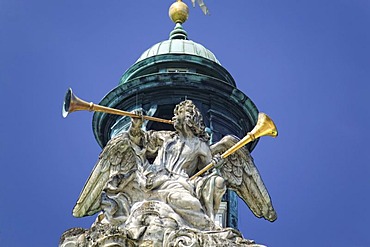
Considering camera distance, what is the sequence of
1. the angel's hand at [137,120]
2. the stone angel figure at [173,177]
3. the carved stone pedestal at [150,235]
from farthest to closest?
the angel's hand at [137,120], the stone angel figure at [173,177], the carved stone pedestal at [150,235]

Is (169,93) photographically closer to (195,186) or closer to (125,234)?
(195,186)

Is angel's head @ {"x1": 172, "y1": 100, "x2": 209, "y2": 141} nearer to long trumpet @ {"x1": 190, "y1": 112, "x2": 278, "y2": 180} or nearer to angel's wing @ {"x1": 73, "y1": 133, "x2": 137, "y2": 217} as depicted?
long trumpet @ {"x1": 190, "y1": 112, "x2": 278, "y2": 180}

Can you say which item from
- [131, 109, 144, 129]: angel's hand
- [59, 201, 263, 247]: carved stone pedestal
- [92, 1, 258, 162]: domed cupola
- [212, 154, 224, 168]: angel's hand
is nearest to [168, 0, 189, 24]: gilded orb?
[92, 1, 258, 162]: domed cupola

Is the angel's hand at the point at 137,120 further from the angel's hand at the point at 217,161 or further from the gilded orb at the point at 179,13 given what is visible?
the gilded orb at the point at 179,13

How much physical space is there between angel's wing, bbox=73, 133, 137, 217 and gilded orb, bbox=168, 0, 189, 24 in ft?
27.1

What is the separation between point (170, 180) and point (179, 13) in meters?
9.73

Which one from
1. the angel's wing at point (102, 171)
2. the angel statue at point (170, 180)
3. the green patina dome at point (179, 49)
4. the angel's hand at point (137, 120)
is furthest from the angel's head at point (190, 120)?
the green patina dome at point (179, 49)

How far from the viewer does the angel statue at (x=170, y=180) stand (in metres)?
27.8

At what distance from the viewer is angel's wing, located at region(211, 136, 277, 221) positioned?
30219 mm

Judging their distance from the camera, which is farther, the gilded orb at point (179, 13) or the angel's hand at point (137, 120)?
the gilded orb at point (179, 13)

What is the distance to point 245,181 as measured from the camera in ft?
99.8

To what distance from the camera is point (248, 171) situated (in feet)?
99.8

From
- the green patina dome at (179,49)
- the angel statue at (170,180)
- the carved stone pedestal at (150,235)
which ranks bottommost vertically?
the carved stone pedestal at (150,235)

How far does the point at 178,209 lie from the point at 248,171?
298cm
